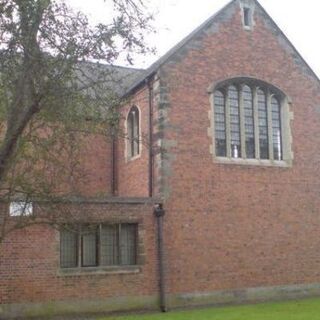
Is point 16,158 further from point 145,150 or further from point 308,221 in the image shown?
point 308,221

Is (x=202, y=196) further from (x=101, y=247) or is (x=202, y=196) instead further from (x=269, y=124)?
(x=269, y=124)

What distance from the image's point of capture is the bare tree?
32.3 feet

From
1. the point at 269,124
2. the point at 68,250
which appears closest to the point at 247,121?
the point at 269,124

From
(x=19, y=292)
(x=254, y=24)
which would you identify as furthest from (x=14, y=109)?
(x=254, y=24)

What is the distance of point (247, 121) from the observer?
67.6 feet

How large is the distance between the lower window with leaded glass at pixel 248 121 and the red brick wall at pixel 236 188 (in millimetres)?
408

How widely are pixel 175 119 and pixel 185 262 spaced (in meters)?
4.55

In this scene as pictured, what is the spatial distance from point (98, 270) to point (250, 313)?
4.50 meters

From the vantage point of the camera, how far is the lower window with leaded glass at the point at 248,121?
794 inches

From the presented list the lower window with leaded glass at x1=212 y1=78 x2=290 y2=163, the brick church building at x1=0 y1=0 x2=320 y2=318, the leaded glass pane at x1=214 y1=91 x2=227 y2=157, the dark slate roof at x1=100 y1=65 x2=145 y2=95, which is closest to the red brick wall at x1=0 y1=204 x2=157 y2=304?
the brick church building at x1=0 y1=0 x2=320 y2=318

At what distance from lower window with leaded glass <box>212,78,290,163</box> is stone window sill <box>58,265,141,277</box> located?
16.1 ft

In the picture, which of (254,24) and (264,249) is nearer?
(264,249)

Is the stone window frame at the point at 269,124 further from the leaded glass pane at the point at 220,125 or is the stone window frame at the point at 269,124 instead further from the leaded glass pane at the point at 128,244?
the leaded glass pane at the point at 128,244

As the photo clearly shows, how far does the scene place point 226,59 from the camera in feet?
67.3
